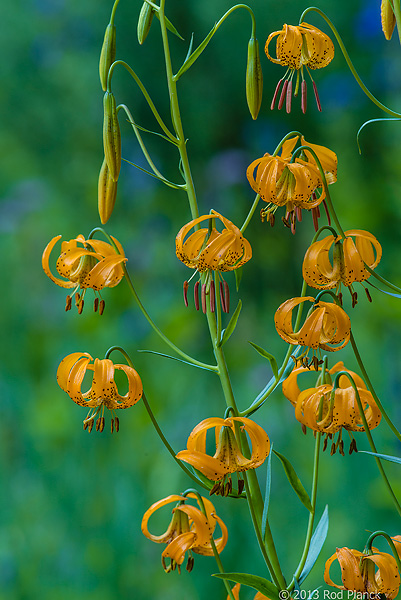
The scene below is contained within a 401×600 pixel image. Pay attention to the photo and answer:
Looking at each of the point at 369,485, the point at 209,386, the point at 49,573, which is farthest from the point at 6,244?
the point at 369,485

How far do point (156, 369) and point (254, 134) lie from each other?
0.61 metres

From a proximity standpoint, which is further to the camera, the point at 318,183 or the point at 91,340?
the point at 91,340

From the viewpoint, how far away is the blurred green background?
57.1 inches

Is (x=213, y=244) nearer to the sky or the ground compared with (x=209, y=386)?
nearer to the sky

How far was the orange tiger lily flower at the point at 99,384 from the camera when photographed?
0.62 m

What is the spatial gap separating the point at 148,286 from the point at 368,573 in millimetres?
1082

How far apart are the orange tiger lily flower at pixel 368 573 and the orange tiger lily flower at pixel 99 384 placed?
24 cm

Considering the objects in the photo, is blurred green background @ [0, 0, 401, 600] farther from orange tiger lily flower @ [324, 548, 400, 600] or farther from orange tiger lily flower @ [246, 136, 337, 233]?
orange tiger lily flower @ [246, 136, 337, 233]

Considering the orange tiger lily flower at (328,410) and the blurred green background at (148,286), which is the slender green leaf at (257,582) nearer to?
the orange tiger lily flower at (328,410)

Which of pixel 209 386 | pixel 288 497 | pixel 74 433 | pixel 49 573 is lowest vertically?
pixel 49 573

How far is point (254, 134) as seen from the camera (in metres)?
1.60

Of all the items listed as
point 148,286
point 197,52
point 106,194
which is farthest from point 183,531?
point 148,286

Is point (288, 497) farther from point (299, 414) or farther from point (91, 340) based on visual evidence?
point (299, 414)

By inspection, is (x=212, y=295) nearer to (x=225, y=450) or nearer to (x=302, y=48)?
(x=225, y=450)
